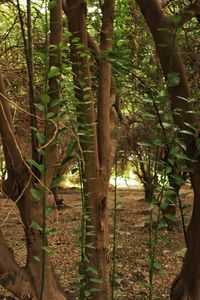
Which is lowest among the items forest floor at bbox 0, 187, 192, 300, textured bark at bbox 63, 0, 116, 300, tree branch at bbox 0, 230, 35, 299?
forest floor at bbox 0, 187, 192, 300

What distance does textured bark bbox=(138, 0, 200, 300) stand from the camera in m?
2.54

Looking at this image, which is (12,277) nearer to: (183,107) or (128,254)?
(183,107)

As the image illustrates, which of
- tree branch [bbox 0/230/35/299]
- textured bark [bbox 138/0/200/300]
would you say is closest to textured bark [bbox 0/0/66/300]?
tree branch [bbox 0/230/35/299]

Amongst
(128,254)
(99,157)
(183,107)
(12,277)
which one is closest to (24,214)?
(12,277)

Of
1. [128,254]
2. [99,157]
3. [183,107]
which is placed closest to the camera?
[183,107]

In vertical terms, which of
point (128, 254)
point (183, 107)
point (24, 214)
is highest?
point (183, 107)

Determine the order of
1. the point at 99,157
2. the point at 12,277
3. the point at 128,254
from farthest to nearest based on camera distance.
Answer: the point at 128,254 < the point at 99,157 < the point at 12,277

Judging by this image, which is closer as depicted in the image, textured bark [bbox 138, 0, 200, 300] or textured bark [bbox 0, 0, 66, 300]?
textured bark [bbox 138, 0, 200, 300]

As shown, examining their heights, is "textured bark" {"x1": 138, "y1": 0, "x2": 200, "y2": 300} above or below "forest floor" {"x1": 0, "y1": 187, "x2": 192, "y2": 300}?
above

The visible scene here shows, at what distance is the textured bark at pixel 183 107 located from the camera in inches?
100

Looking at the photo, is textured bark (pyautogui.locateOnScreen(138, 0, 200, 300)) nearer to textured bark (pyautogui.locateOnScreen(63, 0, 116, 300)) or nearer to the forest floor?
the forest floor

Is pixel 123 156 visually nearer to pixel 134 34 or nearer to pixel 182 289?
pixel 134 34

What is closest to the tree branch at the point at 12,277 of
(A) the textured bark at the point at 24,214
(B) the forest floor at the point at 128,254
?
(A) the textured bark at the point at 24,214

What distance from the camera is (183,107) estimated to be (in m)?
2.53
